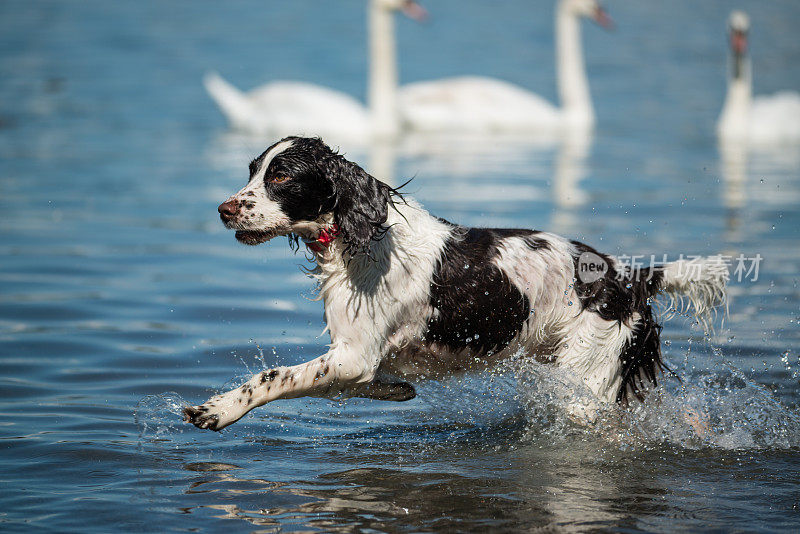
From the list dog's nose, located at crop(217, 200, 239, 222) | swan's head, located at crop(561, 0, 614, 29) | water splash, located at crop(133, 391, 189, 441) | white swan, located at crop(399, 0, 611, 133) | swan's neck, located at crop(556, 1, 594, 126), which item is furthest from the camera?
swan's head, located at crop(561, 0, 614, 29)

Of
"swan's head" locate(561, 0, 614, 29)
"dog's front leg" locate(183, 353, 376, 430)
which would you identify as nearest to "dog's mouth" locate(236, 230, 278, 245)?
"dog's front leg" locate(183, 353, 376, 430)

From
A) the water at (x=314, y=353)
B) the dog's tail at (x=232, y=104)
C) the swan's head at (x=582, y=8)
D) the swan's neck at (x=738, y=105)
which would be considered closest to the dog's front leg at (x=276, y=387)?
the water at (x=314, y=353)

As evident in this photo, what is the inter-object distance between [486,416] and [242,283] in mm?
3574

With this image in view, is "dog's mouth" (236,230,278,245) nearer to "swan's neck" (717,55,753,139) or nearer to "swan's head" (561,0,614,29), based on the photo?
Answer: "swan's neck" (717,55,753,139)

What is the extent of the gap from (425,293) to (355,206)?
621 mm

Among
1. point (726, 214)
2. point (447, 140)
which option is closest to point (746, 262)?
point (726, 214)

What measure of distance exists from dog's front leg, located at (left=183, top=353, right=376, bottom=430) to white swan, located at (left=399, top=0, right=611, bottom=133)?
12.7 metres

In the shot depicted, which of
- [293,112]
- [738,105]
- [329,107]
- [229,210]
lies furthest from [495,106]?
[229,210]

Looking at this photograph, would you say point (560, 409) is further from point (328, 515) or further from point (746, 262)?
point (746, 262)

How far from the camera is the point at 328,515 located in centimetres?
456

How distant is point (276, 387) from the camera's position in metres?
5.06

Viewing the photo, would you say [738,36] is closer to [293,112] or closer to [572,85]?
[572,85]

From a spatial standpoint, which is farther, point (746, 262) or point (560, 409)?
point (746, 262)

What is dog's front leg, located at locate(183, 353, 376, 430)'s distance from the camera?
16.4ft
